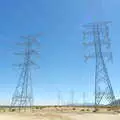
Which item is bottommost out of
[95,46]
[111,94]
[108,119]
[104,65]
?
[108,119]

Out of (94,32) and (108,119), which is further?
(94,32)

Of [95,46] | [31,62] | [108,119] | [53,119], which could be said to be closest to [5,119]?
[53,119]

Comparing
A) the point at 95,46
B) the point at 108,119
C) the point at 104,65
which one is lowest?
the point at 108,119

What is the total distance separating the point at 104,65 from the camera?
57.2 m

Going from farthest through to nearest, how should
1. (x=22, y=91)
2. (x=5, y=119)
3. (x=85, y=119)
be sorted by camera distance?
(x=22, y=91) → (x=85, y=119) → (x=5, y=119)

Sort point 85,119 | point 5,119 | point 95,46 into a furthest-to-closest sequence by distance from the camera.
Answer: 1. point 95,46
2. point 85,119
3. point 5,119

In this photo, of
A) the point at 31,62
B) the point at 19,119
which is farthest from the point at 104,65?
the point at 19,119

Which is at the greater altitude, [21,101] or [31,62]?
[31,62]

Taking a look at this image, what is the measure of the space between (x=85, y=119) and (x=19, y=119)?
37.7 ft

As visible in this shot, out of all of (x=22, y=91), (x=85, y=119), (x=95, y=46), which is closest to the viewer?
(x=85, y=119)

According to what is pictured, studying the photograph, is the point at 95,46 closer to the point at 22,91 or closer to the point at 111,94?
the point at 111,94

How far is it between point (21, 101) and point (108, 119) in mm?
21525

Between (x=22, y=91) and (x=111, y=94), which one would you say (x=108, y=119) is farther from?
(x=22, y=91)

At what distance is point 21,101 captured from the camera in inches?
2258
